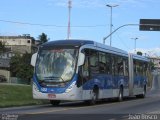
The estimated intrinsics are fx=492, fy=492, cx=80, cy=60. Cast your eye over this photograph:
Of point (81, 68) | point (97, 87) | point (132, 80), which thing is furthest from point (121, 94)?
point (81, 68)

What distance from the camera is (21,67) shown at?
109 m

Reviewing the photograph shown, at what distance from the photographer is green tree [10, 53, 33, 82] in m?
106

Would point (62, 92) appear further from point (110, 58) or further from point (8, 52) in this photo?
point (8, 52)

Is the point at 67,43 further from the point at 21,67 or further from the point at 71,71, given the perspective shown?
the point at 21,67

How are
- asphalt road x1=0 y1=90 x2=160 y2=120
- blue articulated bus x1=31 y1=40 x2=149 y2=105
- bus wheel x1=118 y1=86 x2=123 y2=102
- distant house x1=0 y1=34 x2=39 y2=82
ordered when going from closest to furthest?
asphalt road x1=0 y1=90 x2=160 y2=120 → blue articulated bus x1=31 y1=40 x2=149 y2=105 → bus wheel x1=118 y1=86 x2=123 y2=102 → distant house x1=0 y1=34 x2=39 y2=82

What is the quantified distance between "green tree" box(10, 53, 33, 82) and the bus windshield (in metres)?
78.1

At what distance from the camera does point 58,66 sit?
24.8 m

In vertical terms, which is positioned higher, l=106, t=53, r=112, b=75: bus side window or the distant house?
the distant house

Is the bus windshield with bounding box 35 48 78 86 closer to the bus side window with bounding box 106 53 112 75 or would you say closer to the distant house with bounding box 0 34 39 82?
the bus side window with bounding box 106 53 112 75

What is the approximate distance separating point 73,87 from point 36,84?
200 centimetres

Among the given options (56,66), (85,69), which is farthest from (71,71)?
(85,69)

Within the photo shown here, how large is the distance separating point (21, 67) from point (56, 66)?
85397mm

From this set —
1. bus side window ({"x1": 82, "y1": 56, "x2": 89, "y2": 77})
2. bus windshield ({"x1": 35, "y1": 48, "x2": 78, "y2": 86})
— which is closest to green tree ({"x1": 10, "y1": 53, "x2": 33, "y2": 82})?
bus side window ({"x1": 82, "y1": 56, "x2": 89, "y2": 77})

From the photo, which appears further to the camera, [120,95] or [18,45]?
[18,45]
